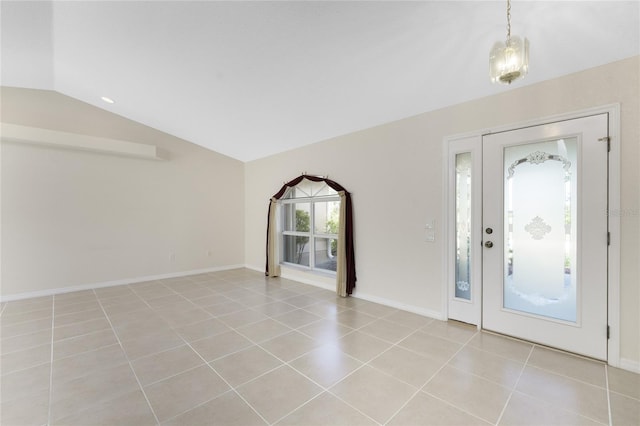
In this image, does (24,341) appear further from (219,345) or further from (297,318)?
(297,318)

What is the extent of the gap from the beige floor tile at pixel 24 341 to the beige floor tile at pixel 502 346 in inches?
170

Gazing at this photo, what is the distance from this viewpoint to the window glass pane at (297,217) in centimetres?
542

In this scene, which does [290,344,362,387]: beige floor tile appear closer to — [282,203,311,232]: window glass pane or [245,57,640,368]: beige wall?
[245,57,640,368]: beige wall

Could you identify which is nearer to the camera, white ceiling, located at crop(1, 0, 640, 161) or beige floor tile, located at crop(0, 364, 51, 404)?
beige floor tile, located at crop(0, 364, 51, 404)

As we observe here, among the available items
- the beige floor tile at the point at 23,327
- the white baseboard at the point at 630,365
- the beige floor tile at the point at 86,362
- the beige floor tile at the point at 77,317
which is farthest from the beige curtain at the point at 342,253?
the beige floor tile at the point at 23,327

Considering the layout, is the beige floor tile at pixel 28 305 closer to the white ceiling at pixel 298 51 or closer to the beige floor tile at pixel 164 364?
the beige floor tile at pixel 164 364

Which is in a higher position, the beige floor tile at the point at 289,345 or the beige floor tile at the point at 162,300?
the beige floor tile at the point at 289,345

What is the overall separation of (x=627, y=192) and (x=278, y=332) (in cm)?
342

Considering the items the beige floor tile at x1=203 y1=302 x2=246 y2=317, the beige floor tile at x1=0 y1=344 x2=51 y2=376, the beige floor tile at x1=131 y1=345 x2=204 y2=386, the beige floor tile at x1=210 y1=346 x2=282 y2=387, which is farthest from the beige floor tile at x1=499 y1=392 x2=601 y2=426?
the beige floor tile at x1=0 y1=344 x2=51 y2=376

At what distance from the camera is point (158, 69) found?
3.37 metres

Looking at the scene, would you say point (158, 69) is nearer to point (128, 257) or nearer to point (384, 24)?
point (384, 24)

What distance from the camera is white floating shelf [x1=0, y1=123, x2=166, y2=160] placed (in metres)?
3.94

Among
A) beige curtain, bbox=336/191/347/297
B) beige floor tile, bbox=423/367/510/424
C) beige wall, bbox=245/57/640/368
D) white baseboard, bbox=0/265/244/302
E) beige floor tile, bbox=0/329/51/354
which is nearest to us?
beige floor tile, bbox=423/367/510/424

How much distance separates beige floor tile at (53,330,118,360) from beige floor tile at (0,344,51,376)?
0.07 m
